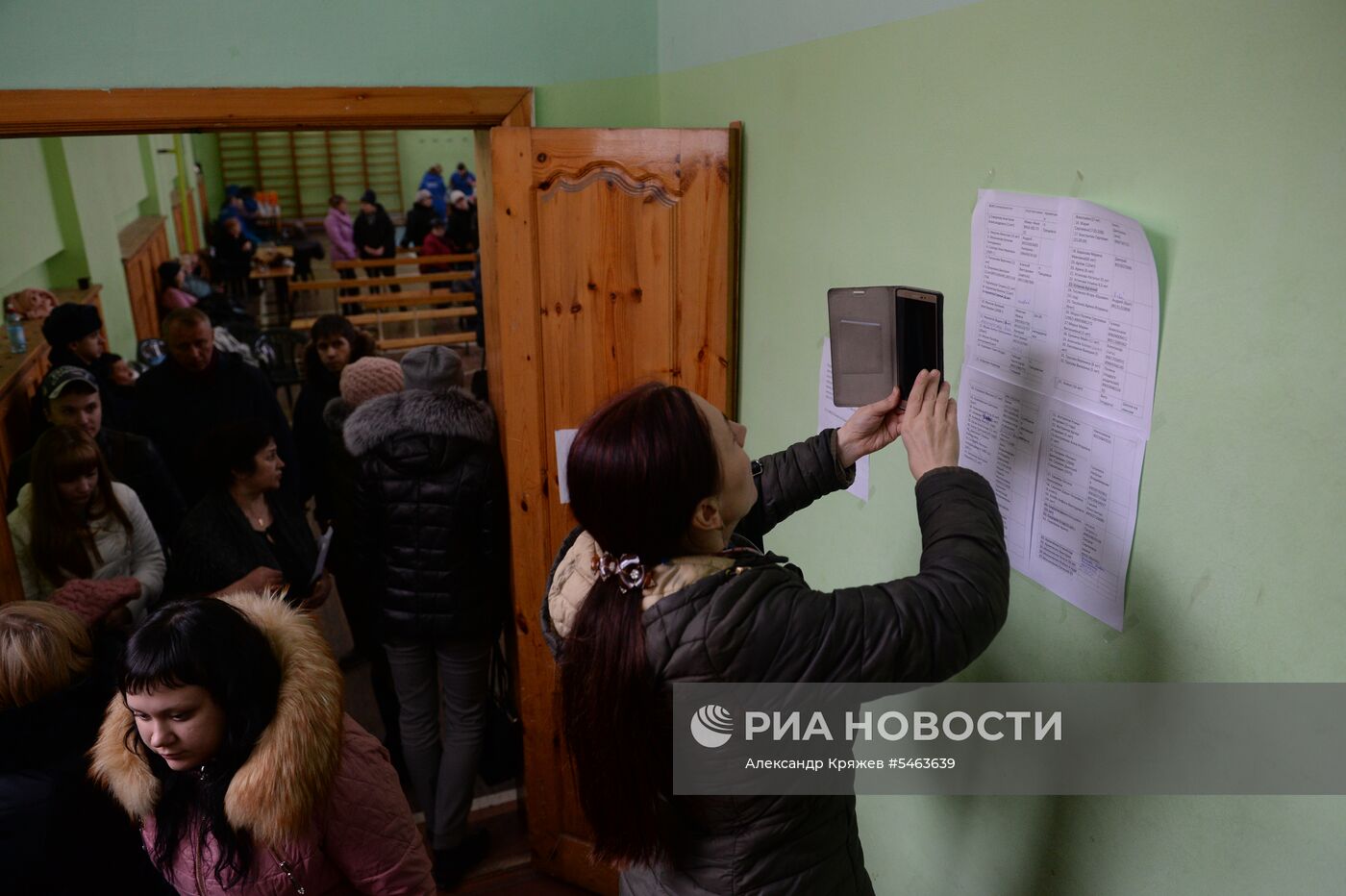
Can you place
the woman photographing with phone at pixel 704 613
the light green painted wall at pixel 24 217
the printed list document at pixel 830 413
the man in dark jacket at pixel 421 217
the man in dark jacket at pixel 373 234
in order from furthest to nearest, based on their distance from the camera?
the man in dark jacket at pixel 421 217 → the man in dark jacket at pixel 373 234 → the light green painted wall at pixel 24 217 → the printed list document at pixel 830 413 → the woman photographing with phone at pixel 704 613

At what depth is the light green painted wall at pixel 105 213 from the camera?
6.33 m

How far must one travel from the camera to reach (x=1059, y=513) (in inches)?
56.6

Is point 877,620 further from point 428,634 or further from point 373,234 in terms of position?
point 373,234

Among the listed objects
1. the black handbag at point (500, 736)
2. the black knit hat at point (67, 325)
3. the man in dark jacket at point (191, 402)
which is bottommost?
the black handbag at point (500, 736)

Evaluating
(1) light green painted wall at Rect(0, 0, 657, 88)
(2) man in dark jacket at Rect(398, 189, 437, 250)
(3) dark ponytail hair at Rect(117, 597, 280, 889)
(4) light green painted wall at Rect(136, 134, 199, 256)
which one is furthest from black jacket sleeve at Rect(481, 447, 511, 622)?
(2) man in dark jacket at Rect(398, 189, 437, 250)

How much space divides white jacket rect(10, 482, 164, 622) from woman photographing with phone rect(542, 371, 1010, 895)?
2.08 meters

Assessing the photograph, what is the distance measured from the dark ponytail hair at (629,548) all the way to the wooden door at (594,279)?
1.06 metres

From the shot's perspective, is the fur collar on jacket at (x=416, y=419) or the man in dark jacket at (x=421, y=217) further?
the man in dark jacket at (x=421, y=217)

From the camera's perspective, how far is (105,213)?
23.4 feet

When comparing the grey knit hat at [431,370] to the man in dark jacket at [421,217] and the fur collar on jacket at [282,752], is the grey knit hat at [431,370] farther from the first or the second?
the man in dark jacket at [421,217]

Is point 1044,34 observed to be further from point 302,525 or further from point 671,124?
point 302,525

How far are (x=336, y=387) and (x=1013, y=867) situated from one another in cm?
345

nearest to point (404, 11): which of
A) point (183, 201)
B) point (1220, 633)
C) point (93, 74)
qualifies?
point (93, 74)

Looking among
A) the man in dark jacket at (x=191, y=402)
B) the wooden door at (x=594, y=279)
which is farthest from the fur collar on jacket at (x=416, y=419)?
the man in dark jacket at (x=191, y=402)
